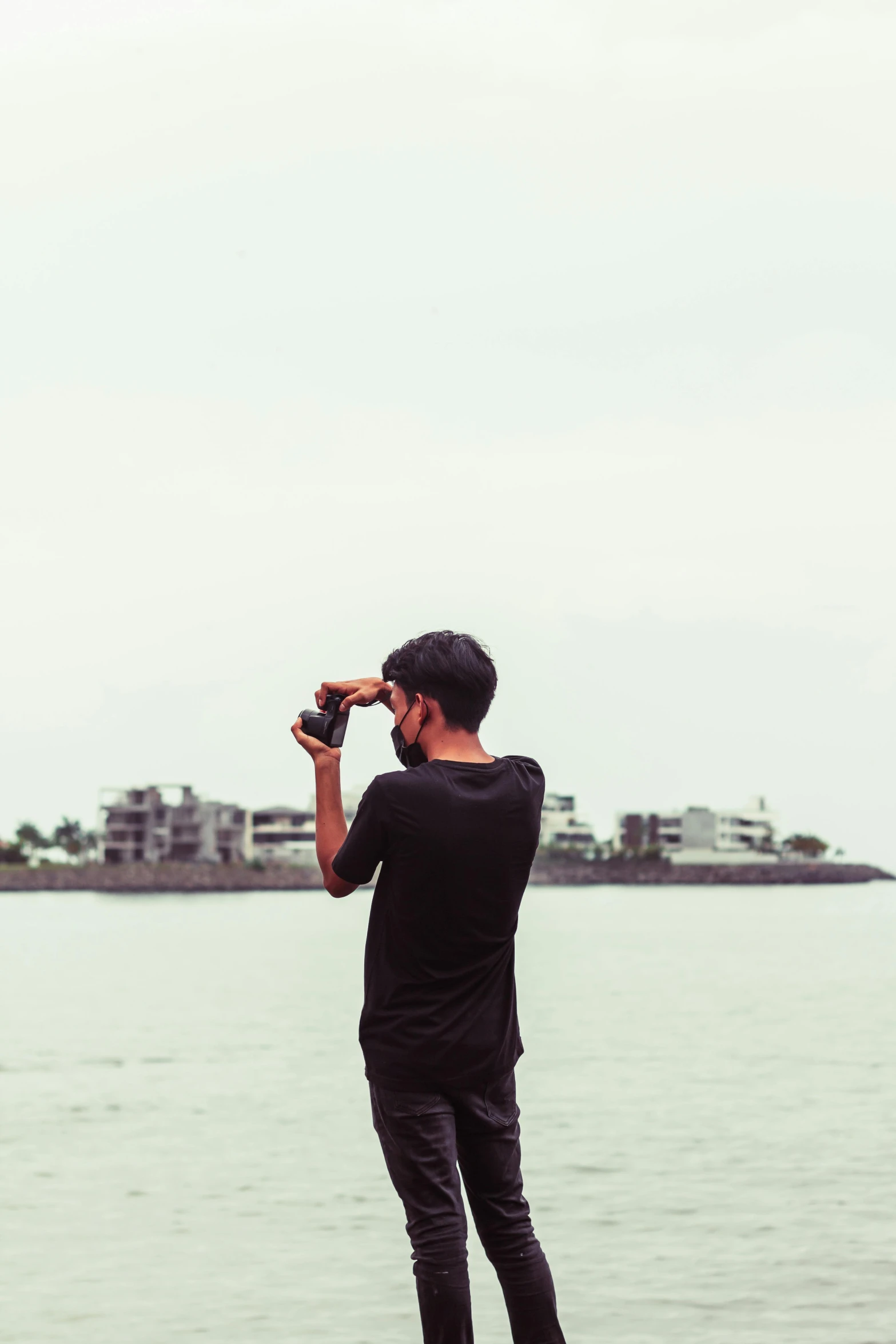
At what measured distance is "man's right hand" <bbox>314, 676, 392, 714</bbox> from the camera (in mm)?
4012

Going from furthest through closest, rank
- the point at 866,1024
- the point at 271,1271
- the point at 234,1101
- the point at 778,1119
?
the point at 866,1024, the point at 234,1101, the point at 778,1119, the point at 271,1271

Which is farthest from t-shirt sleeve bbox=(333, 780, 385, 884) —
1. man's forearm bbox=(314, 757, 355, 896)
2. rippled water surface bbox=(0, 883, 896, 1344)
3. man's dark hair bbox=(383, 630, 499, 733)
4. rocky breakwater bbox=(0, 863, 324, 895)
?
rocky breakwater bbox=(0, 863, 324, 895)

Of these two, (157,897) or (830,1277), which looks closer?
(830,1277)

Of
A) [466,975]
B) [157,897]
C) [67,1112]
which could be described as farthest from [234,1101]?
[157,897]

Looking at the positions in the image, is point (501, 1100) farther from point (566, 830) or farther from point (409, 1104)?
point (566, 830)

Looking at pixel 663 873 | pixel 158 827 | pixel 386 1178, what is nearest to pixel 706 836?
pixel 663 873

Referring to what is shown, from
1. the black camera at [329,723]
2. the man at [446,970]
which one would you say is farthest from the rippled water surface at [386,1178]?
the black camera at [329,723]

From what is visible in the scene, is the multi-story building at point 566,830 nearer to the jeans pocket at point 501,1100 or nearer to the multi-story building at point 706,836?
the multi-story building at point 706,836

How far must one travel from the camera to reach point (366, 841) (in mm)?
3682

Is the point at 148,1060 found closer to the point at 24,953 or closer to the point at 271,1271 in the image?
the point at 271,1271

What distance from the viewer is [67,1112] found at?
15742 mm

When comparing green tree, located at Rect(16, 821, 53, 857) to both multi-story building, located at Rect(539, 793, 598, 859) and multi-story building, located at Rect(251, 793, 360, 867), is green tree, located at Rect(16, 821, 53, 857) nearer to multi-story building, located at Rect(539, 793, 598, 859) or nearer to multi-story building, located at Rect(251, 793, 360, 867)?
multi-story building, located at Rect(251, 793, 360, 867)

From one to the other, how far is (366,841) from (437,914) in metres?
0.23

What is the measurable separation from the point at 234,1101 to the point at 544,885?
563 feet
